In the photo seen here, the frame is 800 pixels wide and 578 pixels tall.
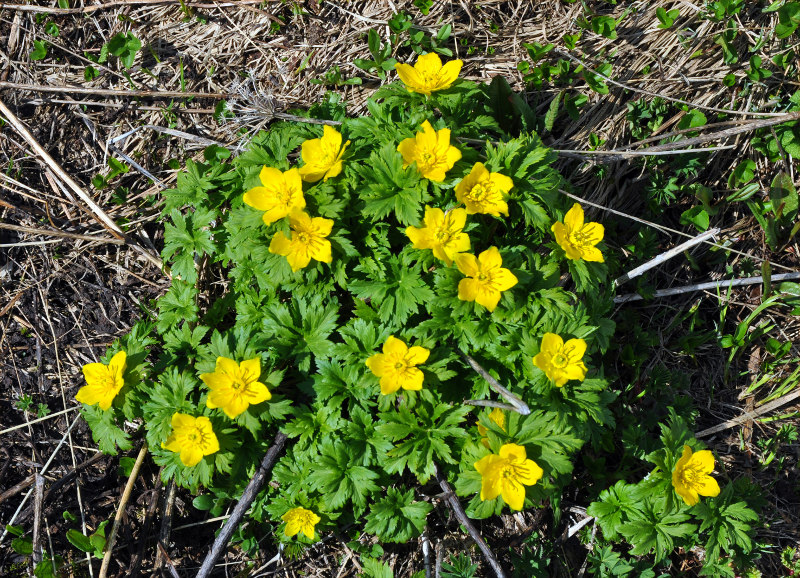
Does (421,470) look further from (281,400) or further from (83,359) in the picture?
(83,359)

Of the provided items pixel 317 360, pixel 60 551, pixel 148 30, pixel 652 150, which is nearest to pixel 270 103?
pixel 148 30

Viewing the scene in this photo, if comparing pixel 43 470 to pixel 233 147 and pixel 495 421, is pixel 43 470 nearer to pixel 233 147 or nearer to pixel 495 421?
pixel 233 147

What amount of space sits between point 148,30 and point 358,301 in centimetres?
289

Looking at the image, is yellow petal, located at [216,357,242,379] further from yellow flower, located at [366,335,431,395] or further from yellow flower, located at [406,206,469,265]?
yellow flower, located at [406,206,469,265]

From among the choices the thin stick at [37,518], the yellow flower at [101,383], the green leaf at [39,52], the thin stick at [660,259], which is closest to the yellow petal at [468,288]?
the thin stick at [660,259]

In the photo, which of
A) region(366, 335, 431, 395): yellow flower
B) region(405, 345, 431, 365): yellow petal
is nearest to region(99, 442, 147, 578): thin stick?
region(366, 335, 431, 395): yellow flower

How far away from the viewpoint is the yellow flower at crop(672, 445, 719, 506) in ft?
10.1

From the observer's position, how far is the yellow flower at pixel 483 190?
3080mm

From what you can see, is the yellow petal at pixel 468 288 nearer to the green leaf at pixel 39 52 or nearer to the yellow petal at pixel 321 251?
the yellow petal at pixel 321 251

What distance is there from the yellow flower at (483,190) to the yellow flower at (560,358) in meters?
0.68

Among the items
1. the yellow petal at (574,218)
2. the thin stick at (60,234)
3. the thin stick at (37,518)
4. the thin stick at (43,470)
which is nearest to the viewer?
the yellow petal at (574,218)

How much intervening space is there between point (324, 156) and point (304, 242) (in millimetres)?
474

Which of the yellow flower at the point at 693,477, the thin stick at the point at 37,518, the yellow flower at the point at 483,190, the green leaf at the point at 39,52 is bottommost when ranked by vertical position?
the thin stick at the point at 37,518

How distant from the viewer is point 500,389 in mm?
3002
